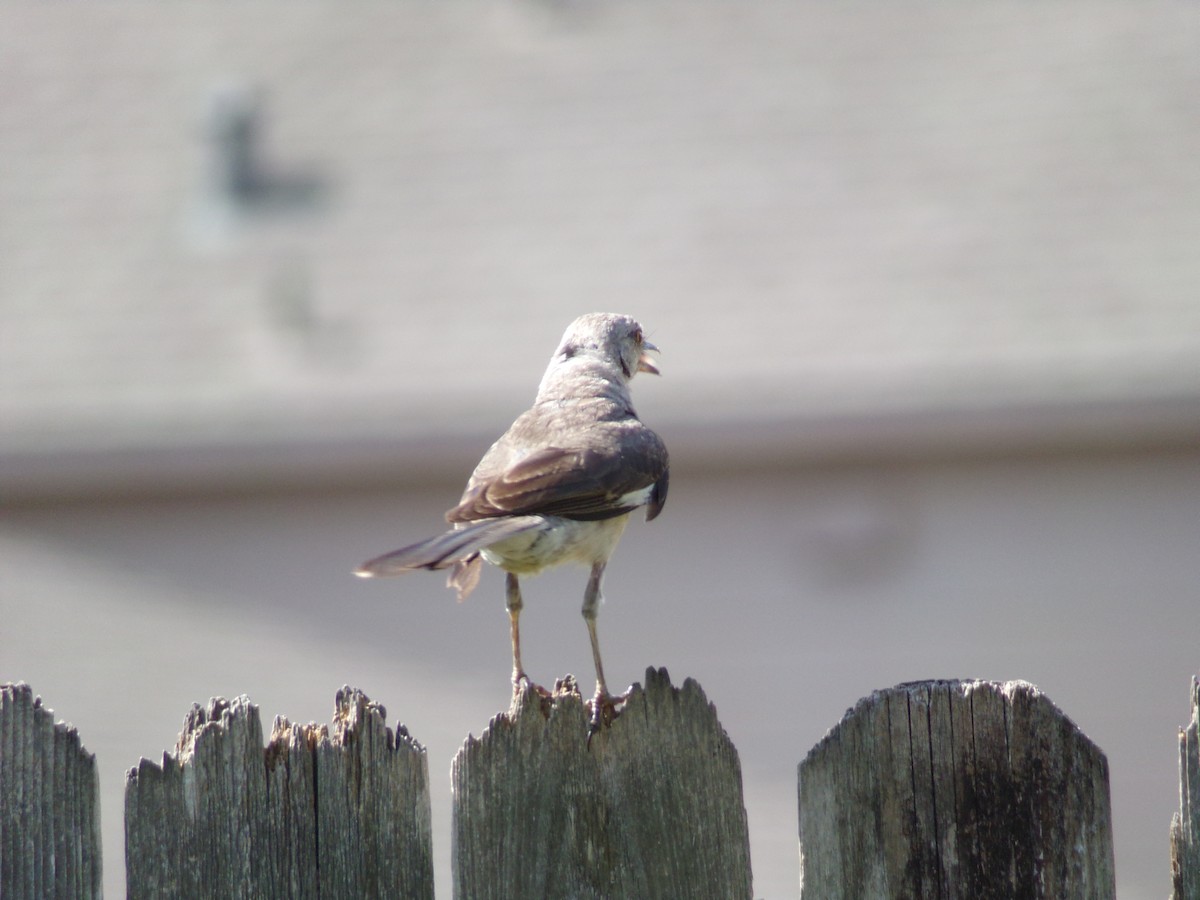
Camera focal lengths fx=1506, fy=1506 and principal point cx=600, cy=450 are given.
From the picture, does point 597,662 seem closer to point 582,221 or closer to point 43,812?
point 43,812

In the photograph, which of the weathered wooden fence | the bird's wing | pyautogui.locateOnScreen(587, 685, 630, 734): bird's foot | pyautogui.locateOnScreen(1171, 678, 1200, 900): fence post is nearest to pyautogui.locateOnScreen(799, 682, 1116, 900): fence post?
the weathered wooden fence

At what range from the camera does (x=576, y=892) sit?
265 cm

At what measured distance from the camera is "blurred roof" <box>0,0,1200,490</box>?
876 centimetres

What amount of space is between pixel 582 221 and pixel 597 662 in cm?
640

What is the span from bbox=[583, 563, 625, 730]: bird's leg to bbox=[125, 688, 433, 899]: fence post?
0.39m

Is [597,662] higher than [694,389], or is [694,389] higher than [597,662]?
[694,389]

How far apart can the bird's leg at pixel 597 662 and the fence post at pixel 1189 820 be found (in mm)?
996

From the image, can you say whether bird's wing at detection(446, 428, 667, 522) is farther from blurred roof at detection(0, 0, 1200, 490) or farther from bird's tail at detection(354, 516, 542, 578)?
blurred roof at detection(0, 0, 1200, 490)

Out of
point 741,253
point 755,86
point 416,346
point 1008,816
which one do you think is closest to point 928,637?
point 741,253

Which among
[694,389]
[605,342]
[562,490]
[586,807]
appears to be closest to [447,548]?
[586,807]

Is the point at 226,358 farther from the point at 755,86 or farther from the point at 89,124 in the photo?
the point at 755,86

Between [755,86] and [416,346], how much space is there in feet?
10.8

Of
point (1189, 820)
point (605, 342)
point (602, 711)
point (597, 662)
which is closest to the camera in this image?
point (1189, 820)

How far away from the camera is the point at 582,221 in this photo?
10078 mm
